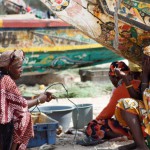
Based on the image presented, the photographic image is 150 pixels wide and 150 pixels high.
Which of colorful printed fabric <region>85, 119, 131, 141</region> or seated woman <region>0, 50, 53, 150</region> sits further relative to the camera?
colorful printed fabric <region>85, 119, 131, 141</region>

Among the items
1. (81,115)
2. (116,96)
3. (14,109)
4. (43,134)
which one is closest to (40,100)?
(14,109)

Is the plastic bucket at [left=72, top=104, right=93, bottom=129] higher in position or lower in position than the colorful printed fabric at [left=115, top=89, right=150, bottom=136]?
lower

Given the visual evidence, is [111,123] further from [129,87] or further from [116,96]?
[129,87]

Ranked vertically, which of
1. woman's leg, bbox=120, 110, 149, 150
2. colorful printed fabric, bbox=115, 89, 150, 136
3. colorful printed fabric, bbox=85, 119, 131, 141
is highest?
colorful printed fabric, bbox=115, 89, 150, 136

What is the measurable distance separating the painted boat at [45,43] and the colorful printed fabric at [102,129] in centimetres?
514

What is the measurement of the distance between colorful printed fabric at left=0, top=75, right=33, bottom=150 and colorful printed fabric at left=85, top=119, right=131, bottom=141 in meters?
1.36

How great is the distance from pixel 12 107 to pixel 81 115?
2.25 metres

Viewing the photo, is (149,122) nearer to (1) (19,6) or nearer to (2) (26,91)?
(2) (26,91)

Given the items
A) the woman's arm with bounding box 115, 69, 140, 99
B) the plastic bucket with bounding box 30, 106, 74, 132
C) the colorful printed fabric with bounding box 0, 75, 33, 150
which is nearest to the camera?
the colorful printed fabric with bounding box 0, 75, 33, 150

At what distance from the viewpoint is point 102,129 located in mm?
5551

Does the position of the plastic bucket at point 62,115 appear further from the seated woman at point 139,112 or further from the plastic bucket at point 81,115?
the seated woman at point 139,112

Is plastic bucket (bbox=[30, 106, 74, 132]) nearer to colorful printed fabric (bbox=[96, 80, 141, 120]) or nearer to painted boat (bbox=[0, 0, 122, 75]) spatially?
colorful printed fabric (bbox=[96, 80, 141, 120])

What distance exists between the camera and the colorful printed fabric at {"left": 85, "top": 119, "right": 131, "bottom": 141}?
5.48 m

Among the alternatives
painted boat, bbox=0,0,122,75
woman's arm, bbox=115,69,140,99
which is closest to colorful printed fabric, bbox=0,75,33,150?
woman's arm, bbox=115,69,140,99
